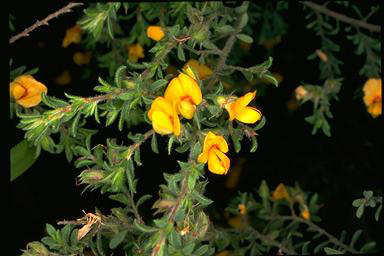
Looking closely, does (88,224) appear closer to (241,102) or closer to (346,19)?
(241,102)

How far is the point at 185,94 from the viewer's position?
1153mm

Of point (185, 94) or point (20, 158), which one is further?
point (20, 158)

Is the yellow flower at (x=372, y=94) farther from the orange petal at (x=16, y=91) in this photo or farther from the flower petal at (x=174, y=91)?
the orange petal at (x=16, y=91)

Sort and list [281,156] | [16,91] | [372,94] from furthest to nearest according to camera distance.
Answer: [281,156]
[372,94]
[16,91]

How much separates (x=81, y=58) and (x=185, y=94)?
3.06 feet

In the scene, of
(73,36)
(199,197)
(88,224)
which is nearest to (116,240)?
(88,224)

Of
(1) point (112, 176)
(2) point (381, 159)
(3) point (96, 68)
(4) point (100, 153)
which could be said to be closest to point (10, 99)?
(4) point (100, 153)

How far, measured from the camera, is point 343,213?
2.23 m

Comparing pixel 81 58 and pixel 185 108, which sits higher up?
pixel 185 108

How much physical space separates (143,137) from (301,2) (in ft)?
2.89

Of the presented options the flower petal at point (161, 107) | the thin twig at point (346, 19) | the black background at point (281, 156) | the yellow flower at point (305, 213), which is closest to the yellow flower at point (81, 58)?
the black background at point (281, 156)

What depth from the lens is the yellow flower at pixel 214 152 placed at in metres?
1.12

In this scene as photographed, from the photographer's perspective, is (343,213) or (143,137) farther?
(343,213)

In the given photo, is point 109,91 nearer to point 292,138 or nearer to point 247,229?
point 247,229
